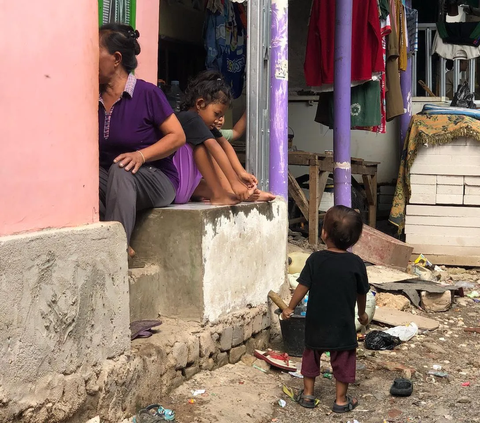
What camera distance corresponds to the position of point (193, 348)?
4.05 metres

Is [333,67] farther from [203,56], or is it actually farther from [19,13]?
[19,13]

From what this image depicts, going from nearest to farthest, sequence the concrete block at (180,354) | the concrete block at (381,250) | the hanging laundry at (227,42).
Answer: the concrete block at (180,354), the hanging laundry at (227,42), the concrete block at (381,250)

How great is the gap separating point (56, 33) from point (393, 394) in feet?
9.06

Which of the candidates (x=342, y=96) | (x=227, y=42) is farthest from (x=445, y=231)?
(x=227, y=42)

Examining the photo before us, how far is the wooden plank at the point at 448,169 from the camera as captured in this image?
824 cm

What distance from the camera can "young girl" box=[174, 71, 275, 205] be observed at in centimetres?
448

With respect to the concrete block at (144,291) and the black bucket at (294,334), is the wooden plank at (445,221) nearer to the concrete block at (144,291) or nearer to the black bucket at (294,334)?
the black bucket at (294,334)

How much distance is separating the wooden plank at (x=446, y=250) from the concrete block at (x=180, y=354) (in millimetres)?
4995

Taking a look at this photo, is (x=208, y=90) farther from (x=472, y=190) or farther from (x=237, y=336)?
(x=472, y=190)

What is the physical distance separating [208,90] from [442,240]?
15.1 feet

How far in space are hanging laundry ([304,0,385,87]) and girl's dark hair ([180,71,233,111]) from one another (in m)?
2.67

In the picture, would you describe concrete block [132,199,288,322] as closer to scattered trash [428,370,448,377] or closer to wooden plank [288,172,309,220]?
scattered trash [428,370,448,377]

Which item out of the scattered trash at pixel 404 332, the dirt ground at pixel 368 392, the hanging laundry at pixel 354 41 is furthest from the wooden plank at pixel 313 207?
the dirt ground at pixel 368 392

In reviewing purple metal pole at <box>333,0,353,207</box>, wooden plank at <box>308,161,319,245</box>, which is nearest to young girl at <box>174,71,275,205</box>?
purple metal pole at <box>333,0,353,207</box>
